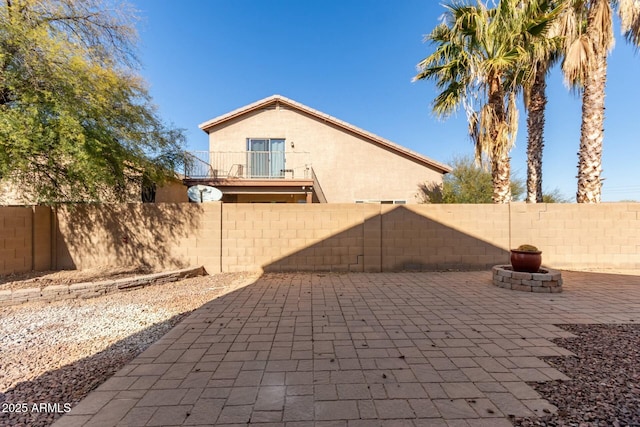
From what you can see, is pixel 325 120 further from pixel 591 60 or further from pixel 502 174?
pixel 591 60

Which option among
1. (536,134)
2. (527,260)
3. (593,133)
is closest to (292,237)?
(527,260)

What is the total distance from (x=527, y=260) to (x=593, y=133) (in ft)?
17.9

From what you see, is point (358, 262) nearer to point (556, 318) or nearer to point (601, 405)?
point (556, 318)

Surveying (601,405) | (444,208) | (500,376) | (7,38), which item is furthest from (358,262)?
(7,38)

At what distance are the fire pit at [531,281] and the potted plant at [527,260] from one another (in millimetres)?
169

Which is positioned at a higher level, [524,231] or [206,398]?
[524,231]

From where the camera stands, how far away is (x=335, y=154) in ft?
47.6

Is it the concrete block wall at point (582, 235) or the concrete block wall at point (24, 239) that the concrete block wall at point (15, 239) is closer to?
the concrete block wall at point (24, 239)

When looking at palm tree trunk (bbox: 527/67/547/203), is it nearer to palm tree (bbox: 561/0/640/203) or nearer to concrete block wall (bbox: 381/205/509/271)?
palm tree (bbox: 561/0/640/203)

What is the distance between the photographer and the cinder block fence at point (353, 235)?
7617 mm

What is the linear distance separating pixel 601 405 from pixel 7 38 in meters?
10.4

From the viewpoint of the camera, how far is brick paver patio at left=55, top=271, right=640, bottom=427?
7.55 ft

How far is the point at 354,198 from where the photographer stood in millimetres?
14367

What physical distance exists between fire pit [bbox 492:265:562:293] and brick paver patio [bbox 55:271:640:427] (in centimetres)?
25
